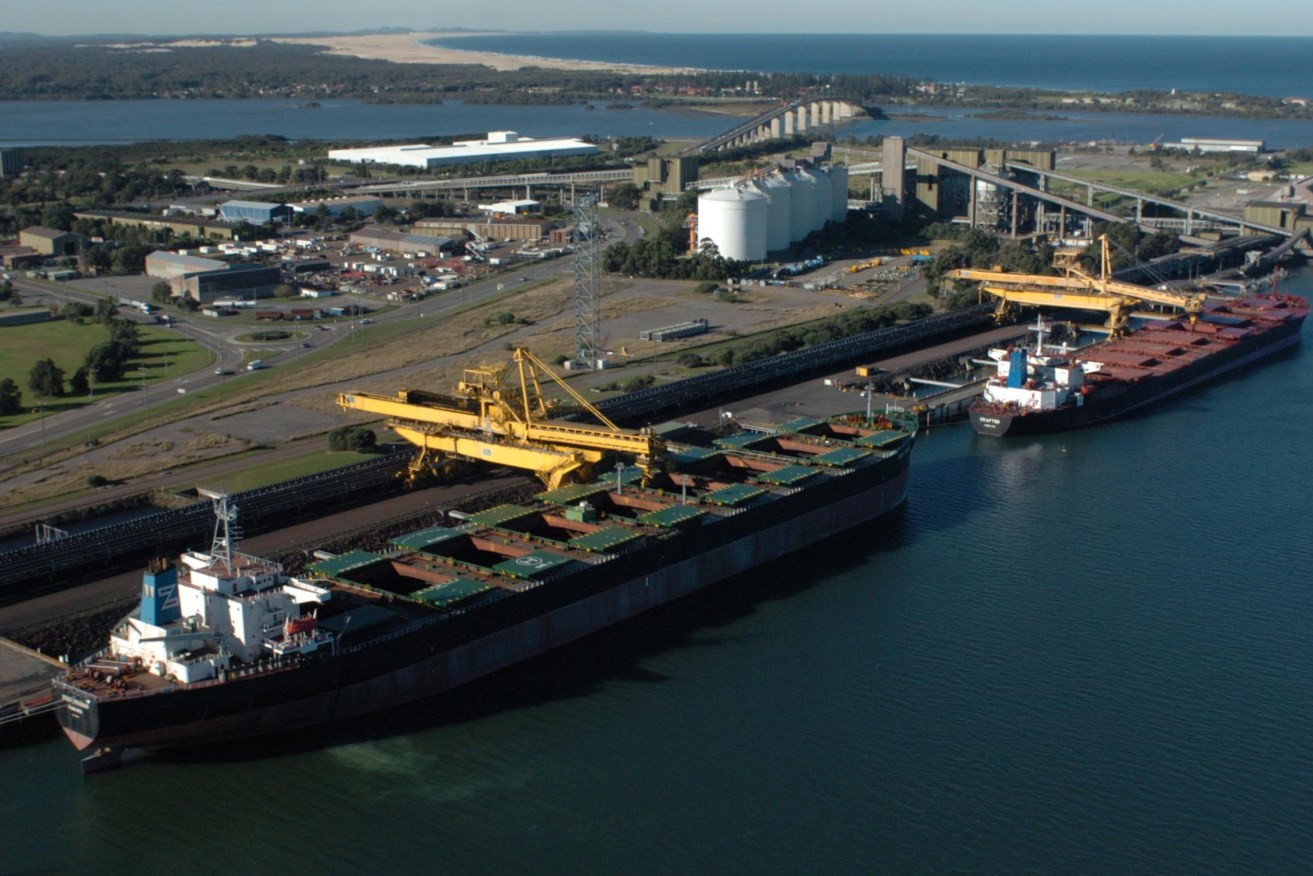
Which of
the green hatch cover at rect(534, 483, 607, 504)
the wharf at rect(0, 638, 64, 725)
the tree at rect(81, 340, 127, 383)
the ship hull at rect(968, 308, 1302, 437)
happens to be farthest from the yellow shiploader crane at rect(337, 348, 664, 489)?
the tree at rect(81, 340, 127, 383)

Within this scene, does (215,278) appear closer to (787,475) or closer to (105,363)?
(105,363)

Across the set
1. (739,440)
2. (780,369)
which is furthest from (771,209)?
(739,440)

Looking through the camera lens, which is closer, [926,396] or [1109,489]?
[1109,489]

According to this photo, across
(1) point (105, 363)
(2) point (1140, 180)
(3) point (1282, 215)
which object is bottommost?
(1) point (105, 363)

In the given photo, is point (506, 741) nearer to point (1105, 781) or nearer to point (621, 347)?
point (1105, 781)

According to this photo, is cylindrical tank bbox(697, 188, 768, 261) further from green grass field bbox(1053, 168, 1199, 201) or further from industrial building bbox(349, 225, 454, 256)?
green grass field bbox(1053, 168, 1199, 201)

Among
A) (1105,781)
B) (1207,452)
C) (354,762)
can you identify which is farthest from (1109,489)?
(354,762)
